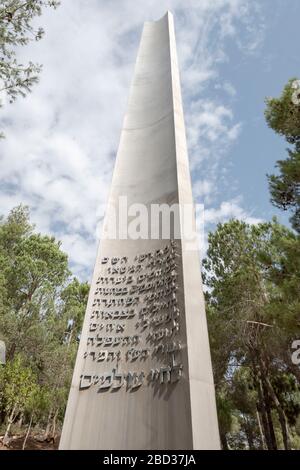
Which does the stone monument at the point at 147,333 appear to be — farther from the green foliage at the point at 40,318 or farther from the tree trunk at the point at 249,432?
the tree trunk at the point at 249,432

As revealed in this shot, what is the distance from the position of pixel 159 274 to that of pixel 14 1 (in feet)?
22.9

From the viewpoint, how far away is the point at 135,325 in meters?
4.37

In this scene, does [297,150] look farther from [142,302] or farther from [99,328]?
[99,328]

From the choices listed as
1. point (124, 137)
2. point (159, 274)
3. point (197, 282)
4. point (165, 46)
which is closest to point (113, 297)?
point (159, 274)

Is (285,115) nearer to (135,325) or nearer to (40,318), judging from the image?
(135,325)

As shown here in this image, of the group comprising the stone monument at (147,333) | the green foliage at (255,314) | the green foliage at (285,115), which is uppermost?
the green foliage at (285,115)

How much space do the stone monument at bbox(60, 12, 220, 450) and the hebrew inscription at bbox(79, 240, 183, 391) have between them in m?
0.01

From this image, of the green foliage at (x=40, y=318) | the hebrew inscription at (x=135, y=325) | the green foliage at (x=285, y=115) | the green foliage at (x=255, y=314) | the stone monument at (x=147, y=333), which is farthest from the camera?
the green foliage at (x=40, y=318)

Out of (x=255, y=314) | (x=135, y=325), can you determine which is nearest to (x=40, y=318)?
(x=255, y=314)

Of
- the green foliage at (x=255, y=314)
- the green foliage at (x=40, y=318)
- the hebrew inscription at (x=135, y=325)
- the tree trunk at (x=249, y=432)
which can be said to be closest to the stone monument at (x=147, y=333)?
the hebrew inscription at (x=135, y=325)

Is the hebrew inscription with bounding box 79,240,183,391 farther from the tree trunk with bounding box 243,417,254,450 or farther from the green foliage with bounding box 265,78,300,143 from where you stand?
the tree trunk with bounding box 243,417,254,450

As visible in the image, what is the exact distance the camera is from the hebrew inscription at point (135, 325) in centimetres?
381

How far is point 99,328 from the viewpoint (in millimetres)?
4562

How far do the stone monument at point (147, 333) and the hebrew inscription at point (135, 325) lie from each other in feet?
0.05
